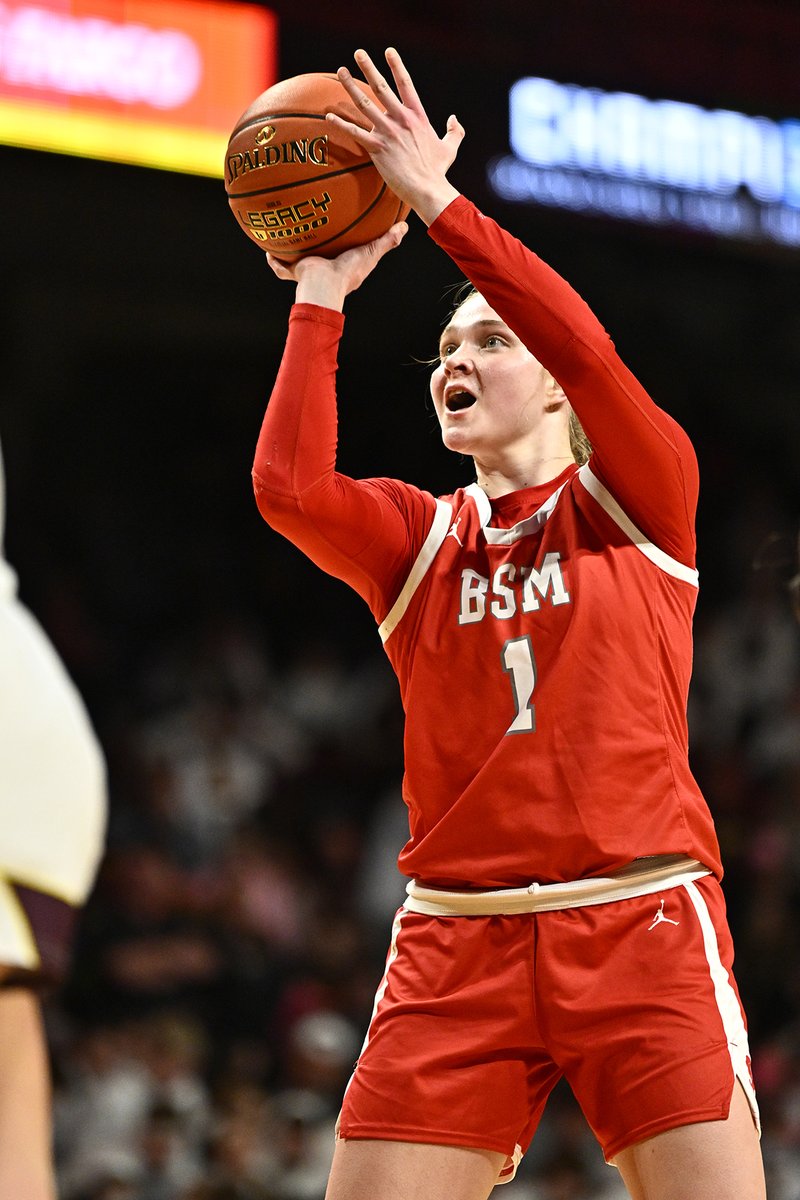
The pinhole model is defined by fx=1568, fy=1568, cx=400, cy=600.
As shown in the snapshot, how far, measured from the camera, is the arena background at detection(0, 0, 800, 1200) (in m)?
6.10

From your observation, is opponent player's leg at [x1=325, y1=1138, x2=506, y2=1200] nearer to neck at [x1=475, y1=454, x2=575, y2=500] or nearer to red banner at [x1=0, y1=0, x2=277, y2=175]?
neck at [x1=475, y1=454, x2=575, y2=500]

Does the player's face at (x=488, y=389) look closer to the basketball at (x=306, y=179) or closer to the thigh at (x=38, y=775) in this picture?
the basketball at (x=306, y=179)

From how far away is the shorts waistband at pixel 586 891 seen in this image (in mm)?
2396

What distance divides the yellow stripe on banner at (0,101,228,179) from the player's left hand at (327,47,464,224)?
10.3 ft

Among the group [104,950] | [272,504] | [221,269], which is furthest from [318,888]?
[272,504]

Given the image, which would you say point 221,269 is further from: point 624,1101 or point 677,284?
point 624,1101

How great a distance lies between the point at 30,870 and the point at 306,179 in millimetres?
1337

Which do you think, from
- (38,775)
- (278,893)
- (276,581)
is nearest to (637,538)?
(38,775)

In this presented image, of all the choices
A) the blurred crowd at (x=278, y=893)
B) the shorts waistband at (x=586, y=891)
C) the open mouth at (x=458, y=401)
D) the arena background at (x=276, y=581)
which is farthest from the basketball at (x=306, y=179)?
the blurred crowd at (x=278, y=893)

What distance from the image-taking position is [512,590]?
2.58 metres

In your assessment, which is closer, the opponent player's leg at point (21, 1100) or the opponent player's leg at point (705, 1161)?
the opponent player's leg at point (21, 1100)

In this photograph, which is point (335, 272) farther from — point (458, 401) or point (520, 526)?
point (520, 526)

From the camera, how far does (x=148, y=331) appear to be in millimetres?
8438

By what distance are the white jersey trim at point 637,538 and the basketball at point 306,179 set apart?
2.01 feet
